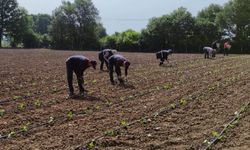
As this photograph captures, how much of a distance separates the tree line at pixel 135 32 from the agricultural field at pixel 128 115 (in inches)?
1817

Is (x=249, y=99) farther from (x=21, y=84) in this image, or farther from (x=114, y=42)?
(x=114, y=42)

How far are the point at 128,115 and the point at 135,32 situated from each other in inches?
2414

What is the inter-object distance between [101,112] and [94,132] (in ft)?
7.14

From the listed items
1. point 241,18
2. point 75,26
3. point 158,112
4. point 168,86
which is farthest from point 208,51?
point 75,26

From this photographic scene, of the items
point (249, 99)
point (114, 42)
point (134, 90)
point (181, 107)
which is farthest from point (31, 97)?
point (114, 42)

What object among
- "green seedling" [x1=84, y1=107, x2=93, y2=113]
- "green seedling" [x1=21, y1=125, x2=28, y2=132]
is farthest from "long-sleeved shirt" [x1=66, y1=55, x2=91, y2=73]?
"green seedling" [x1=21, y1=125, x2=28, y2=132]

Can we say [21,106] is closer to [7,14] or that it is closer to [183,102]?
[183,102]

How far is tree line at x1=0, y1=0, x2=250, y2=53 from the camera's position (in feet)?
210

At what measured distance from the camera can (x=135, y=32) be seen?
72.3 metres

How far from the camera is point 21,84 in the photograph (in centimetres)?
1803

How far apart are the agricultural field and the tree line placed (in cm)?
4615

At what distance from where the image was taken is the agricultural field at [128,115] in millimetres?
8961

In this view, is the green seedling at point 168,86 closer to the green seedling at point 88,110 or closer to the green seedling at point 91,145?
the green seedling at point 88,110

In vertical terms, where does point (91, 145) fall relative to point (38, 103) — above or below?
below
